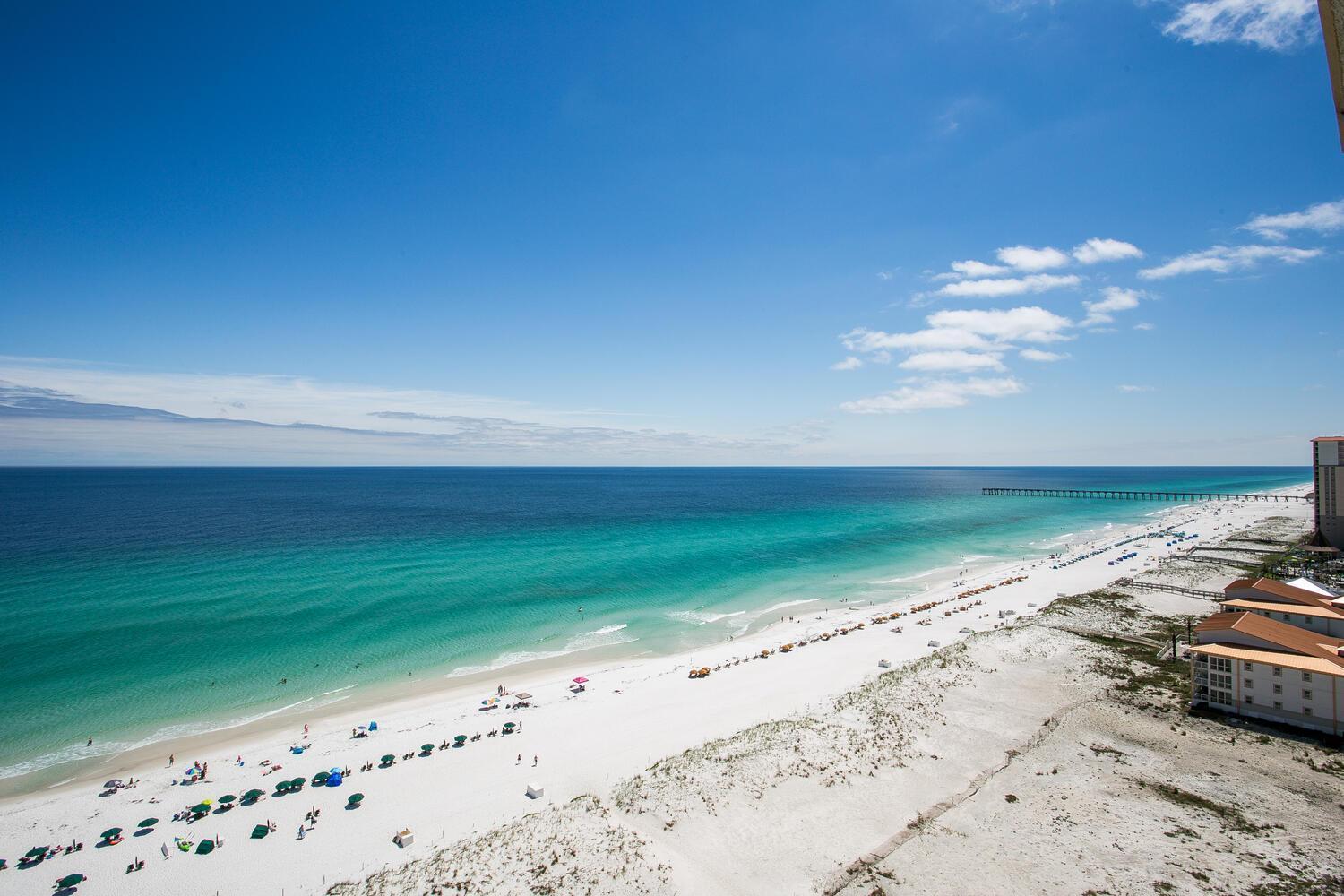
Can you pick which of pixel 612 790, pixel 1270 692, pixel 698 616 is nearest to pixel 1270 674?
pixel 1270 692

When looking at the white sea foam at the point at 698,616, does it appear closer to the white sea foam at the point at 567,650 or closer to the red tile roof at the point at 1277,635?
the white sea foam at the point at 567,650

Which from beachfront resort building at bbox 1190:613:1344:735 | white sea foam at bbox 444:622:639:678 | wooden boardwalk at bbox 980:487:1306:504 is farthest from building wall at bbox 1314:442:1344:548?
wooden boardwalk at bbox 980:487:1306:504

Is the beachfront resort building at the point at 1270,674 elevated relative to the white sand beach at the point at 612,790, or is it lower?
elevated

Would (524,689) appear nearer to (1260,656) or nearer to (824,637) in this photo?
(824,637)

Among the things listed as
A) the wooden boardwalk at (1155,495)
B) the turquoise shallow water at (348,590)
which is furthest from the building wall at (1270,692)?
the wooden boardwalk at (1155,495)

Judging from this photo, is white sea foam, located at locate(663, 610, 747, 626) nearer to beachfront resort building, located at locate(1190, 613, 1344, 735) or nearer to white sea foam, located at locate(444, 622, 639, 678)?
white sea foam, located at locate(444, 622, 639, 678)

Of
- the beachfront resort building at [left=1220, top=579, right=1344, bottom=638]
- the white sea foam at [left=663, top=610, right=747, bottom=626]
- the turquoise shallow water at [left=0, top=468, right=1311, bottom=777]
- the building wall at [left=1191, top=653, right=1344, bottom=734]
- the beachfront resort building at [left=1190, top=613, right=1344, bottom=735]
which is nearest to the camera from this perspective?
the building wall at [left=1191, top=653, right=1344, bottom=734]

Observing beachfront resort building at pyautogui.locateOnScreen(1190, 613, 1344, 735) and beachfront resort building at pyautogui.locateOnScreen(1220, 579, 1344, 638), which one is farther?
beachfront resort building at pyautogui.locateOnScreen(1220, 579, 1344, 638)
